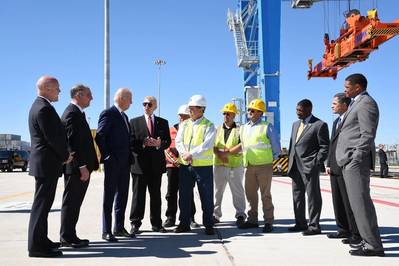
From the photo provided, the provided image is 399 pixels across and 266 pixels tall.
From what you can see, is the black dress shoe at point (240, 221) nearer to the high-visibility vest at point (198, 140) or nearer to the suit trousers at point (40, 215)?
the high-visibility vest at point (198, 140)

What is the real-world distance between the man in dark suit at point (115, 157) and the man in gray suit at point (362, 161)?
269 centimetres

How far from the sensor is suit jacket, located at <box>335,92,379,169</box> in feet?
14.8

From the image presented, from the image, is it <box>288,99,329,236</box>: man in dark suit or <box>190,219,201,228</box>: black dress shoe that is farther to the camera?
<box>190,219,201,228</box>: black dress shoe

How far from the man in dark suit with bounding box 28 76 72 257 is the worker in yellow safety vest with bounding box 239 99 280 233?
270 centimetres

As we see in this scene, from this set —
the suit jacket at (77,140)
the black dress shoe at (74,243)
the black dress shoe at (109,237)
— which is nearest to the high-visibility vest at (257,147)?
the black dress shoe at (109,237)

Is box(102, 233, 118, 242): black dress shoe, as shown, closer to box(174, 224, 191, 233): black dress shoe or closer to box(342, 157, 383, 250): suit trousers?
box(174, 224, 191, 233): black dress shoe

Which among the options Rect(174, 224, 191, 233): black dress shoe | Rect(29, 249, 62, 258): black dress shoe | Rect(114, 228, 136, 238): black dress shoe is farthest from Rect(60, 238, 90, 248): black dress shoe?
Rect(174, 224, 191, 233): black dress shoe

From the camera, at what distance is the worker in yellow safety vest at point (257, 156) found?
624 cm

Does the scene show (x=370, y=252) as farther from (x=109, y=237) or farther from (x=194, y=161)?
(x=109, y=237)

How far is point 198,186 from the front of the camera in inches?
239

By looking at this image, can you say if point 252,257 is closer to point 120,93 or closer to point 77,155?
point 77,155

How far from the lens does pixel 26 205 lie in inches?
372

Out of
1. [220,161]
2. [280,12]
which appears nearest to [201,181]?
[220,161]

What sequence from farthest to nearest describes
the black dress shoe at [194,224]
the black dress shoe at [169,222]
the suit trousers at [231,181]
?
the suit trousers at [231,181], the black dress shoe at [169,222], the black dress shoe at [194,224]
